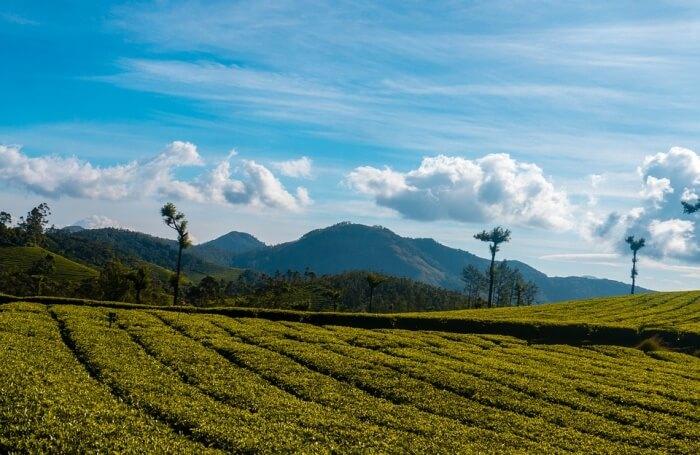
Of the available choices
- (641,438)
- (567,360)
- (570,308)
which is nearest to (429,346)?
(567,360)

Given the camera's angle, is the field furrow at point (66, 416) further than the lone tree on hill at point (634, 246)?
No

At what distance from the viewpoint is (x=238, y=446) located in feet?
73.2

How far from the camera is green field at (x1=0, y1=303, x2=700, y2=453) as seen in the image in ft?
76.7

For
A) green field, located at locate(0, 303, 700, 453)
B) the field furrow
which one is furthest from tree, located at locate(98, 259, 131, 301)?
the field furrow

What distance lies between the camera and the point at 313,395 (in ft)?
108

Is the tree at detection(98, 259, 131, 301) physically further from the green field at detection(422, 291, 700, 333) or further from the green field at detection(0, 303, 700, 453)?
the green field at detection(0, 303, 700, 453)

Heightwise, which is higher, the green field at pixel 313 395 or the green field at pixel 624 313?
A: the green field at pixel 624 313

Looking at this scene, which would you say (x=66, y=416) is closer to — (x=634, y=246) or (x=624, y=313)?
(x=624, y=313)

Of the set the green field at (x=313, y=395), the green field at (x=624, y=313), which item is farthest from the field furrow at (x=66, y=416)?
the green field at (x=624, y=313)

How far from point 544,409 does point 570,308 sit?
75.4m

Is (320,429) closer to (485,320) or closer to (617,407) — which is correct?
(617,407)

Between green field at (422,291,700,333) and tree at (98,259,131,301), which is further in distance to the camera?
tree at (98,259,131,301)

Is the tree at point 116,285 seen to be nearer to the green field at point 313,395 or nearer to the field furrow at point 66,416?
the green field at point 313,395

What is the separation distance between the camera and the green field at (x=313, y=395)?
920 inches
